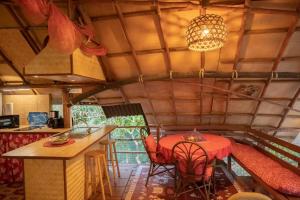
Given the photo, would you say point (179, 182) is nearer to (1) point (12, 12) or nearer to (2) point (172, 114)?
(2) point (172, 114)

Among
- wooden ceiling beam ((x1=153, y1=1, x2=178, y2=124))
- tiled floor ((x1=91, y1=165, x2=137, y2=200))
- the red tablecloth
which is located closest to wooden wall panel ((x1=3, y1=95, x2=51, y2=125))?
tiled floor ((x1=91, y1=165, x2=137, y2=200))

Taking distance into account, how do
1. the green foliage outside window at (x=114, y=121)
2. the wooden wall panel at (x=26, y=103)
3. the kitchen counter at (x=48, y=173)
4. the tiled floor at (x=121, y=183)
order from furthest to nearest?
the green foliage outside window at (x=114, y=121) → the wooden wall panel at (x=26, y=103) → the tiled floor at (x=121, y=183) → the kitchen counter at (x=48, y=173)

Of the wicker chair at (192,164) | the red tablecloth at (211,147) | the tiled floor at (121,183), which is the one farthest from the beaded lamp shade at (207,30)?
the tiled floor at (121,183)

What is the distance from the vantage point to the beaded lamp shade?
7.94 feet

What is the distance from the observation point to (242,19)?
347 centimetres

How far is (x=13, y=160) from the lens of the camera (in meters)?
3.96

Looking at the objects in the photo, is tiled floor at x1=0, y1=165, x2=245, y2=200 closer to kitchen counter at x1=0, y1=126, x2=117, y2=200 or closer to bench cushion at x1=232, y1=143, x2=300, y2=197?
kitchen counter at x1=0, y1=126, x2=117, y2=200

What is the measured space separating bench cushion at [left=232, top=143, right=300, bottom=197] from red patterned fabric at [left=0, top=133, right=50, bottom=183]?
10.7 ft

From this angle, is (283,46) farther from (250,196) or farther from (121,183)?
(121,183)

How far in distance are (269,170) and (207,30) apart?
6.39 feet

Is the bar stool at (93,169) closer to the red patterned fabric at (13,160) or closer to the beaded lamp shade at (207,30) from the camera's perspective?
the red patterned fabric at (13,160)

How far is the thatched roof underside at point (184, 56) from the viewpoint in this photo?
346 centimetres

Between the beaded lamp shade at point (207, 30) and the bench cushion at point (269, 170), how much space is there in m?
1.68

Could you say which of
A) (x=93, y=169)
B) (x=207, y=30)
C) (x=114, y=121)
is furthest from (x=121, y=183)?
(x=114, y=121)
